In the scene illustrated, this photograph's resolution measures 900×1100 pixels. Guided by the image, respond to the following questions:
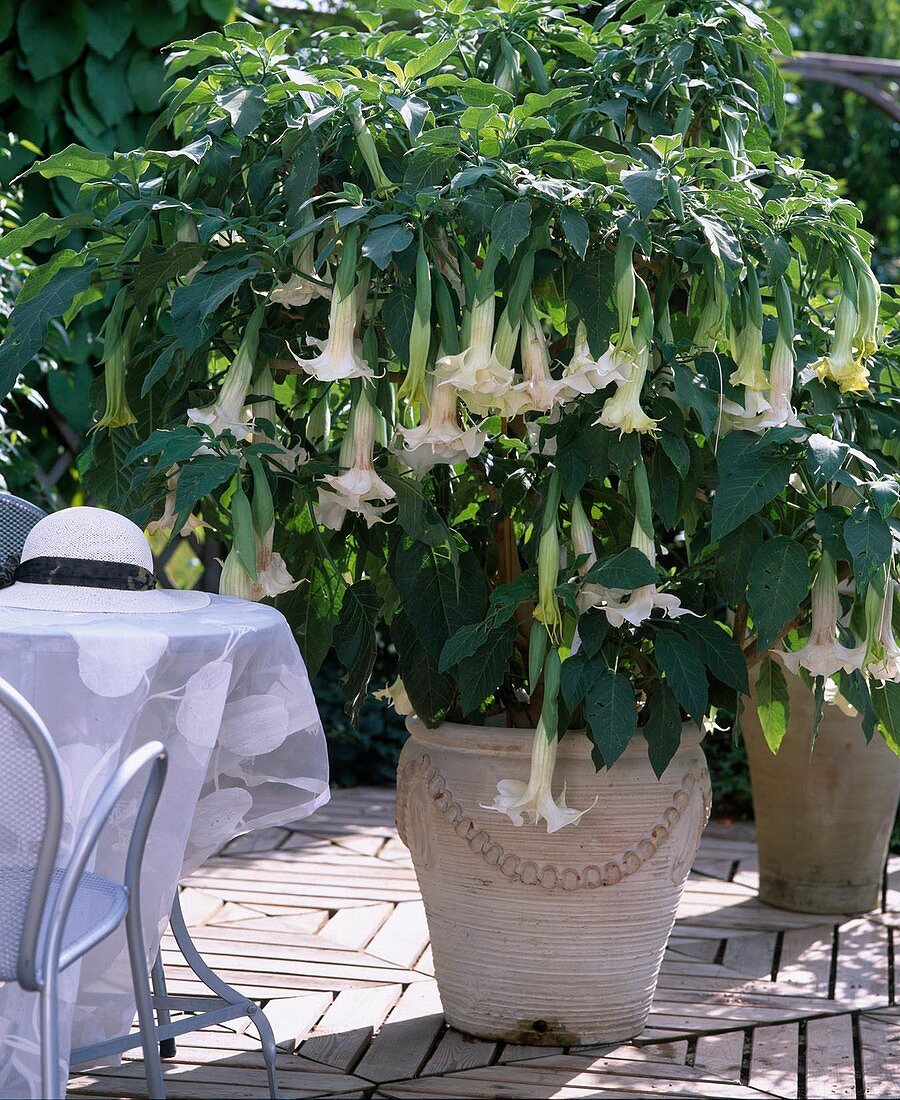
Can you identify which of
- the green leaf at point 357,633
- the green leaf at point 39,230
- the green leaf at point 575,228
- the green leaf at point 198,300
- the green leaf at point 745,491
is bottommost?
the green leaf at point 357,633

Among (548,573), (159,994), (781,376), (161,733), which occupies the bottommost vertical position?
(159,994)

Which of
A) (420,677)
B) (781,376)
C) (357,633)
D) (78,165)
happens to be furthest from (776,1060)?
(78,165)

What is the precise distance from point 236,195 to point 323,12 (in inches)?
102

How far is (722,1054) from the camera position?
1949mm

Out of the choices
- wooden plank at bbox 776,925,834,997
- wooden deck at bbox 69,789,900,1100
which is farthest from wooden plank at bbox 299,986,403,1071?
wooden plank at bbox 776,925,834,997

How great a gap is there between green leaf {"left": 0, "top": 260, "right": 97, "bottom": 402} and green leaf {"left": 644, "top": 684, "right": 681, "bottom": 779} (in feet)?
2.91

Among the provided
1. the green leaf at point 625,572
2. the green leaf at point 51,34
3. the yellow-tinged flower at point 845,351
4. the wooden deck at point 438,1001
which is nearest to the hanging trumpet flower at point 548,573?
the green leaf at point 625,572

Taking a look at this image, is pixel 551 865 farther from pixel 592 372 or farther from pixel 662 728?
pixel 592 372

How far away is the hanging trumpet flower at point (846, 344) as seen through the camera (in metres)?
1.69

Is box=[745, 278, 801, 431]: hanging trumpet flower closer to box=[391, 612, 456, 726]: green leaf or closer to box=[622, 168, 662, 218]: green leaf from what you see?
box=[622, 168, 662, 218]: green leaf

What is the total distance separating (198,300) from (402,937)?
4.46 feet

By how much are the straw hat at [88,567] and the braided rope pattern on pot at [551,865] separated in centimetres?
55

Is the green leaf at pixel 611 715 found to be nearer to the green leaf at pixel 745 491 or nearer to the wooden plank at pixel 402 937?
the green leaf at pixel 745 491

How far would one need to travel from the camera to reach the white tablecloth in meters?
1.37
